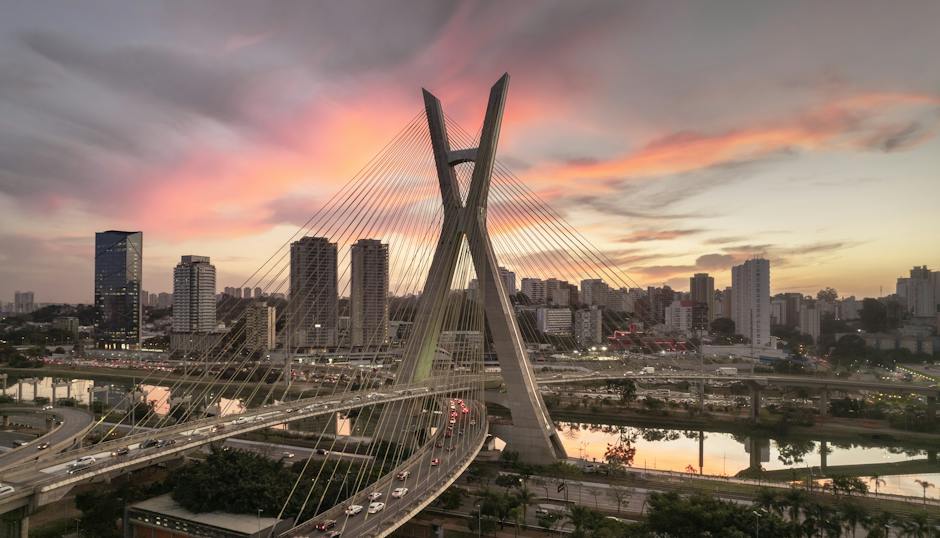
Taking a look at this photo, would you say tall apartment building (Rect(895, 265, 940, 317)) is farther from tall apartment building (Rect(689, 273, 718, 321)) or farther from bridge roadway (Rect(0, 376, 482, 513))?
bridge roadway (Rect(0, 376, 482, 513))

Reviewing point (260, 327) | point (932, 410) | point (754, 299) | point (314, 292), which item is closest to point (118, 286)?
point (260, 327)


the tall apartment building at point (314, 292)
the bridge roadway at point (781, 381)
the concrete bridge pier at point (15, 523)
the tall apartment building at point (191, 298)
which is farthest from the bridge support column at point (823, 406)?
the tall apartment building at point (191, 298)

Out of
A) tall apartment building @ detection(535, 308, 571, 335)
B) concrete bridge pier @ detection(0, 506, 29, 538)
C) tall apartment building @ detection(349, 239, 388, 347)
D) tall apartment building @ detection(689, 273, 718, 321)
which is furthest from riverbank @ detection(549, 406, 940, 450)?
tall apartment building @ detection(689, 273, 718, 321)

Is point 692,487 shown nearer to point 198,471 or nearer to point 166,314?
point 198,471

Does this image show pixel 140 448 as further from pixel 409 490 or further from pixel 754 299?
pixel 754 299

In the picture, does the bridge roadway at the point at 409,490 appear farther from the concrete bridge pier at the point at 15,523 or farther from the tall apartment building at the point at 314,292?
the tall apartment building at the point at 314,292

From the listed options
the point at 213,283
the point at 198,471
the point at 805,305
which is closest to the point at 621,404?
the point at 198,471
